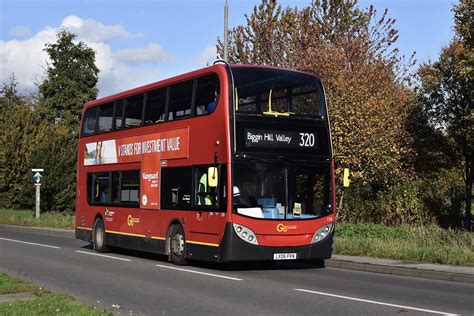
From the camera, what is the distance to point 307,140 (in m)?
14.6

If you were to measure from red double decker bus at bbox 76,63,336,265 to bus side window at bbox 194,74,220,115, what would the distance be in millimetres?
23

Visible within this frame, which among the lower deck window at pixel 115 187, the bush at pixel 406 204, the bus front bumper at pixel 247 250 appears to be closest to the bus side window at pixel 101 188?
the lower deck window at pixel 115 187

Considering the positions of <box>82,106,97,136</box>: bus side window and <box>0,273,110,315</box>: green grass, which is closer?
<box>0,273,110,315</box>: green grass

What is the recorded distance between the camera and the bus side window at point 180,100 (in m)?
15.4

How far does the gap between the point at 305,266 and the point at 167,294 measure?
5.96m

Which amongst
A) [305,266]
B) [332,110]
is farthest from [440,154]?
[305,266]

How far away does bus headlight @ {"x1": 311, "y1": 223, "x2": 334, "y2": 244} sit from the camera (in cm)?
1440

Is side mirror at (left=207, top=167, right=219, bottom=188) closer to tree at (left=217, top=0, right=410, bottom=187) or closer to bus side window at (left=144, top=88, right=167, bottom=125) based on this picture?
bus side window at (left=144, top=88, right=167, bottom=125)

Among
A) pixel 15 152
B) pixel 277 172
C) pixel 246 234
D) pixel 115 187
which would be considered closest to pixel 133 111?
pixel 115 187

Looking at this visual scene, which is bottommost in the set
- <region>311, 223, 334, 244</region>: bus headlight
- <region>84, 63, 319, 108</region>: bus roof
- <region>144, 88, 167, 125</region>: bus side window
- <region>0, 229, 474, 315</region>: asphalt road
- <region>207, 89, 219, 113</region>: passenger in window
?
<region>0, 229, 474, 315</region>: asphalt road

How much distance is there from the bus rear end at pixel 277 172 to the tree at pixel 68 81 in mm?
54003

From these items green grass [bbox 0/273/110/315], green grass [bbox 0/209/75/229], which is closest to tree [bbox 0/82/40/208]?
green grass [bbox 0/209/75/229]

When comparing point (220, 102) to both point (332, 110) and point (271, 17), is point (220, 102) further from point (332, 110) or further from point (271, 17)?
point (271, 17)

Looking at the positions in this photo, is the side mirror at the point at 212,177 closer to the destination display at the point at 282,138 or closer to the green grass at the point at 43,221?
the destination display at the point at 282,138
